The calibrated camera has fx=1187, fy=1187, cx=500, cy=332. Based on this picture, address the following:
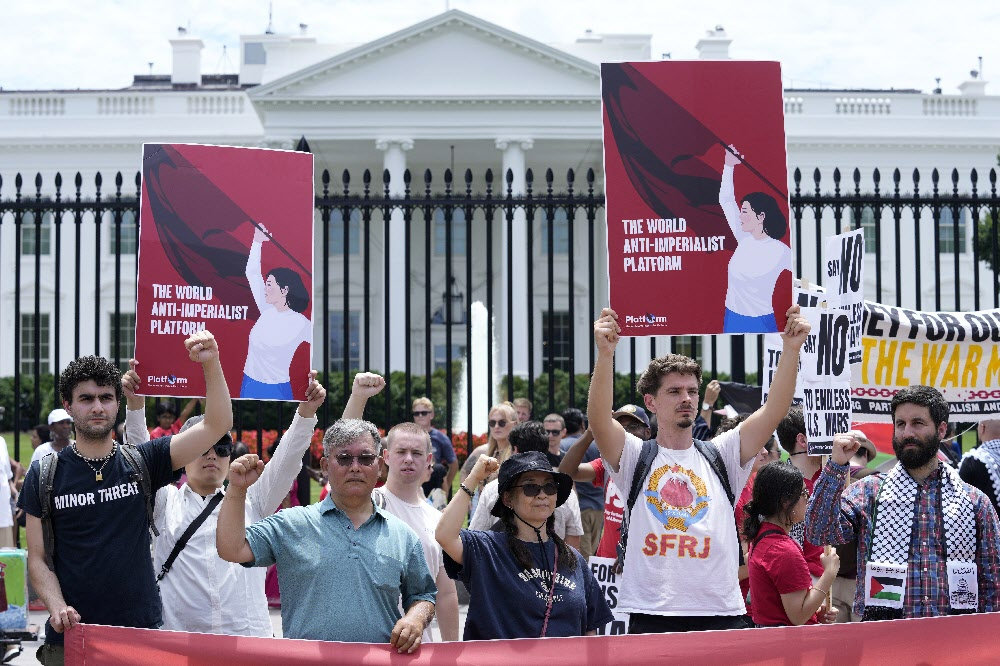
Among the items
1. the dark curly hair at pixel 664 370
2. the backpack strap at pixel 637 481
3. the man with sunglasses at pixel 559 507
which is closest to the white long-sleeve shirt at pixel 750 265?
the dark curly hair at pixel 664 370

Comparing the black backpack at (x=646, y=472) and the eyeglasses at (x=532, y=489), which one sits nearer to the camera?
the eyeglasses at (x=532, y=489)

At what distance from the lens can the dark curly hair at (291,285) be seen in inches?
229

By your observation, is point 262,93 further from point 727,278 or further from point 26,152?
point 727,278

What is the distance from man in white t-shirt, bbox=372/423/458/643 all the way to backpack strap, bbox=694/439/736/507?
1.32m

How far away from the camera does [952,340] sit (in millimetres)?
7270

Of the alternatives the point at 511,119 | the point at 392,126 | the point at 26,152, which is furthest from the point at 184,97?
the point at 511,119

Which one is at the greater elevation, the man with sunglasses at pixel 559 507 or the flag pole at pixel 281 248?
the flag pole at pixel 281 248

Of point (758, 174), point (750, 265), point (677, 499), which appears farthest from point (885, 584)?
point (758, 174)

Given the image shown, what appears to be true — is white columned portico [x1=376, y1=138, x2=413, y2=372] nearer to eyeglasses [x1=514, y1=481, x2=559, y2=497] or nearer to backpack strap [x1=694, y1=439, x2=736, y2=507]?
backpack strap [x1=694, y1=439, x2=736, y2=507]

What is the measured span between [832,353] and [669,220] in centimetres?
128

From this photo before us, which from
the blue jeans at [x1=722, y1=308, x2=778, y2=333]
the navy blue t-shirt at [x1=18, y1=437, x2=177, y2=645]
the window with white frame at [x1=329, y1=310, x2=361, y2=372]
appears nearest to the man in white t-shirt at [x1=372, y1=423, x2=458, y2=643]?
the navy blue t-shirt at [x1=18, y1=437, x2=177, y2=645]

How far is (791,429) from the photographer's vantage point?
6.68 metres

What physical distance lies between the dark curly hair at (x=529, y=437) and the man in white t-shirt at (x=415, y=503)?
4.22ft

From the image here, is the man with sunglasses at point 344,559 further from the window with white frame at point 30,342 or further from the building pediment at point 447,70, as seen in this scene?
the building pediment at point 447,70
